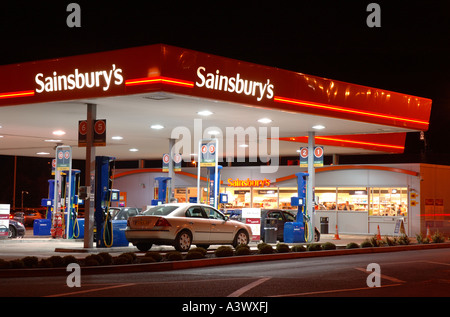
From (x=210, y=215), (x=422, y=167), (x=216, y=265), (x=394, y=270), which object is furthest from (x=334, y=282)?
(x=422, y=167)

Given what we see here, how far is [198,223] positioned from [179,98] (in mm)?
4027

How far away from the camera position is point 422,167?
34.3 meters

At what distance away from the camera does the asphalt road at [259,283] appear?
11.0 meters

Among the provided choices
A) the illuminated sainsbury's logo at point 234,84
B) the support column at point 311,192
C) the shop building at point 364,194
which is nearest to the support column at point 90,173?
the illuminated sainsbury's logo at point 234,84

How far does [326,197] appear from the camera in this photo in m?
37.4

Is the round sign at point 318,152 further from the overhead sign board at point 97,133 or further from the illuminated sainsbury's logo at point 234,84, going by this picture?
the overhead sign board at point 97,133

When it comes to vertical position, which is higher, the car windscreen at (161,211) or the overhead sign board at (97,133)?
the overhead sign board at (97,133)

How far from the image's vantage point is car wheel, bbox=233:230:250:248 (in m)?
22.2

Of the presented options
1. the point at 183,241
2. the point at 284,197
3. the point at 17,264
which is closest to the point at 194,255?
the point at 183,241

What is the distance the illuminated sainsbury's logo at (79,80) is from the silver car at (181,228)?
4.09 metres

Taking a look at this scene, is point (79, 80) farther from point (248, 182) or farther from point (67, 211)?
point (248, 182)

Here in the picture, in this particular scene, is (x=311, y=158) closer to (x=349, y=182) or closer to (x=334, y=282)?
(x=349, y=182)


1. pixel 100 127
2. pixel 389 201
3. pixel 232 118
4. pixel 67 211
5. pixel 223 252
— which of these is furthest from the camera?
pixel 389 201

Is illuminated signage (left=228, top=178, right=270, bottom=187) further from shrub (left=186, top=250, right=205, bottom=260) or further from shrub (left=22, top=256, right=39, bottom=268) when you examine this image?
shrub (left=22, top=256, right=39, bottom=268)
